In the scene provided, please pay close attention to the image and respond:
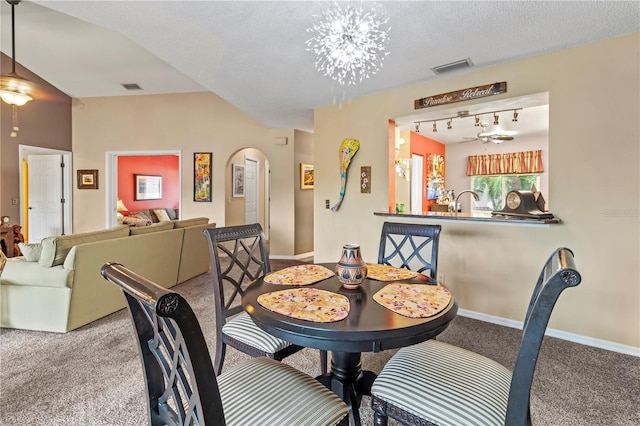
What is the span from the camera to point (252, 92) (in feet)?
13.1

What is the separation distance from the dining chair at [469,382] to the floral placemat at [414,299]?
22 cm

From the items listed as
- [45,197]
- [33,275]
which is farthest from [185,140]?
[33,275]

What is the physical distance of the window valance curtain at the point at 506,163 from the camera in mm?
6969

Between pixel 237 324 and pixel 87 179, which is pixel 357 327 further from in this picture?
pixel 87 179

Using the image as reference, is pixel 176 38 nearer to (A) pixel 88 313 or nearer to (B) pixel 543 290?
(A) pixel 88 313

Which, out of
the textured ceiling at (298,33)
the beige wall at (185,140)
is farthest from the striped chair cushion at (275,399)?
the beige wall at (185,140)

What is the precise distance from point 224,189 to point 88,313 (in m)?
3.54

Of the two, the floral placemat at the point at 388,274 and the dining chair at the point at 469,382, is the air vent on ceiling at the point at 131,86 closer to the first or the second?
the floral placemat at the point at 388,274

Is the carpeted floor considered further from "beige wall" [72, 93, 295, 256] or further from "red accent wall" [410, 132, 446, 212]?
"red accent wall" [410, 132, 446, 212]

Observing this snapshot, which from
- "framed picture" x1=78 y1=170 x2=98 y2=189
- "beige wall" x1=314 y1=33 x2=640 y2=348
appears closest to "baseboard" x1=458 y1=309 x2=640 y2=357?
"beige wall" x1=314 y1=33 x2=640 y2=348

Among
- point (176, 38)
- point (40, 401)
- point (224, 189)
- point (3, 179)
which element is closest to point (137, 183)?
point (3, 179)

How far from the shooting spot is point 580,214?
2.62 metres

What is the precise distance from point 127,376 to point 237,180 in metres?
4.96

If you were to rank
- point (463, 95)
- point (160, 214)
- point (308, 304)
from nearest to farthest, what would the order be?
1. point (308, 304)
2. point (463, 95)
3. point (160, 214)
